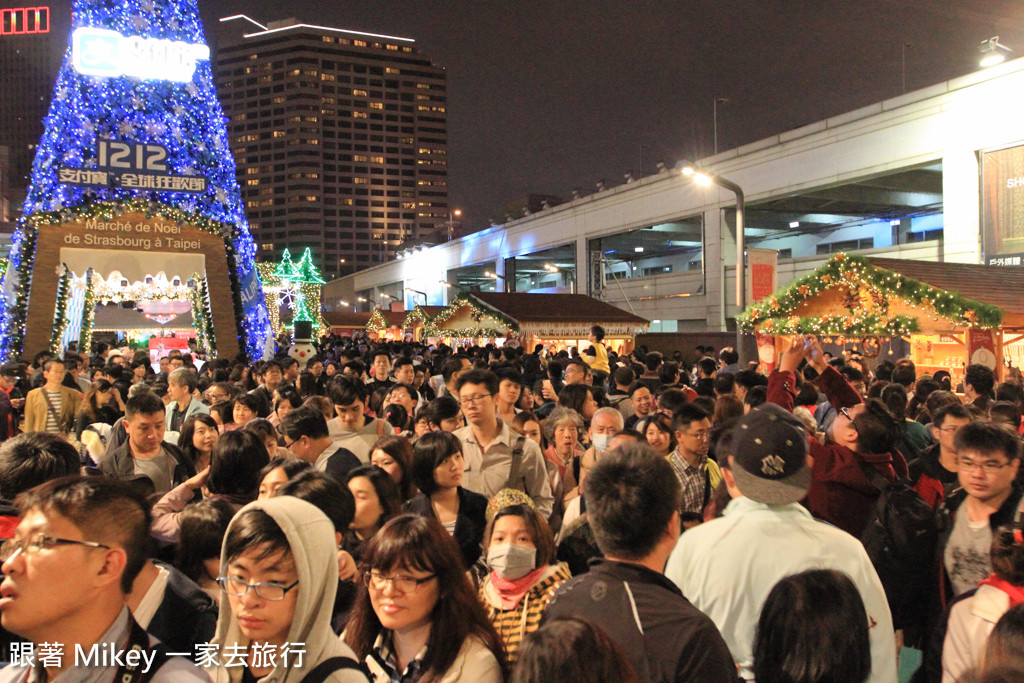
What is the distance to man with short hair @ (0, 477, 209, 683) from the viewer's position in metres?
1.72

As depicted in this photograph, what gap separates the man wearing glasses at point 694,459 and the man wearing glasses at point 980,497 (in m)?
1.42

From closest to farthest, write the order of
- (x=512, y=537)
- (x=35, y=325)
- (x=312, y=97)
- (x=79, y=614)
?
(x=79, y=614)
(x=512, y=537)
(x=35, y=325)
(x=312, y=97)

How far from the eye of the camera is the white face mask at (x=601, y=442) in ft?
16.5

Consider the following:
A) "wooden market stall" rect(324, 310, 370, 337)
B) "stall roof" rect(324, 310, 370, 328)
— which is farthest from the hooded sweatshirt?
"stall roof" rect(324, 310, 370, 328)

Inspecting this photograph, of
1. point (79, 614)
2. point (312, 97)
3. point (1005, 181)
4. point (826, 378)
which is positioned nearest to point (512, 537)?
point (79, 614)

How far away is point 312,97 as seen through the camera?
409 feet

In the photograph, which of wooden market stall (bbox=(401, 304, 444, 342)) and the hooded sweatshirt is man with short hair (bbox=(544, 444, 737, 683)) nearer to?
the hooded sweatshirt

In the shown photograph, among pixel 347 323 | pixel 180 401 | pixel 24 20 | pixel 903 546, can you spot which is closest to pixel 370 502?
pixel 903 546

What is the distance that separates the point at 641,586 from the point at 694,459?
9.15ft

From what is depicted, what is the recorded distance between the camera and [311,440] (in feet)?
15.3

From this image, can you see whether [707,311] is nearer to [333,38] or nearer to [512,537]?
[512,537]

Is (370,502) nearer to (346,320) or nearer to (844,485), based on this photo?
(844,485)

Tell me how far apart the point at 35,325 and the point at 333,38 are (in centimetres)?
12179

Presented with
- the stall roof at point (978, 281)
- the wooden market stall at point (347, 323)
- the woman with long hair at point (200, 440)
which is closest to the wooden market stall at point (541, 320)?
the stall roof at point (978, 281)
